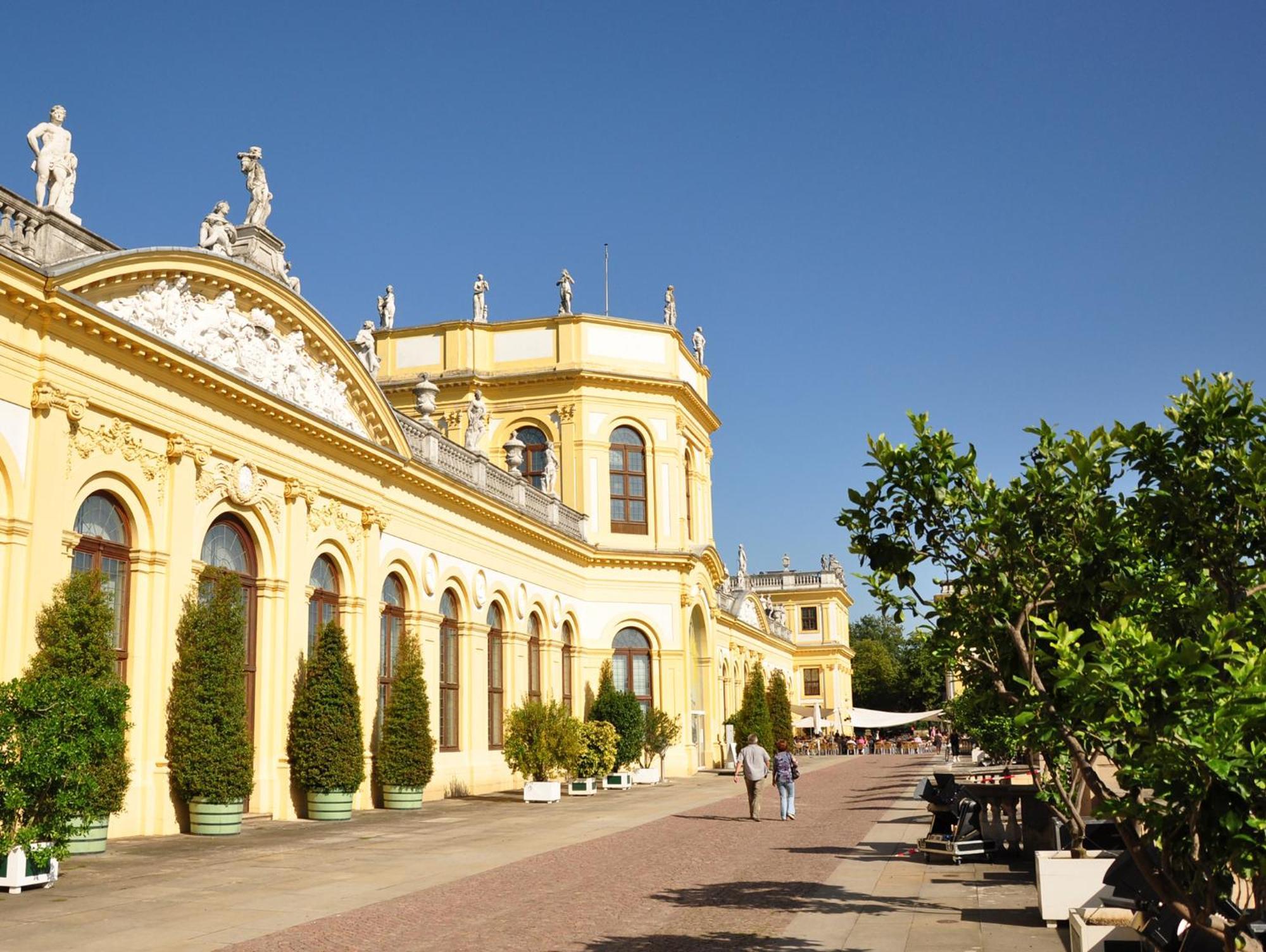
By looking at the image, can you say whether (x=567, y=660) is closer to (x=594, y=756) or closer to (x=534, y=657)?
(x=534, y=657)

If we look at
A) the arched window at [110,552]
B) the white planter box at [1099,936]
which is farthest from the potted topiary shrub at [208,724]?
the white planter box at [1099,936]

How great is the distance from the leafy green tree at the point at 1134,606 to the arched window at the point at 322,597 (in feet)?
45.8

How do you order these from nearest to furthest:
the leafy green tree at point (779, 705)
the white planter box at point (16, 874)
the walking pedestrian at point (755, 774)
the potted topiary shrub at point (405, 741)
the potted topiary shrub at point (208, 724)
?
1. the white planter box at point (16, 874)
2. the potted topiary shrub at point (208, 724)
3. the walking pedestrian at point (755, 774)
4. the potted topiary shrub at point (405, 741)
5. the leafy green tree at point (779, 705)

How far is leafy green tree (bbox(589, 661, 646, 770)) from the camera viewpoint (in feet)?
106

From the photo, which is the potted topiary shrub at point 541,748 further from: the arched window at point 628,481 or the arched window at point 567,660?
the arched window at point 628,481

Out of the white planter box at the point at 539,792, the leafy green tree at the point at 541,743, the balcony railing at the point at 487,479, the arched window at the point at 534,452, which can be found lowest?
the white planter box at the point at 539,792

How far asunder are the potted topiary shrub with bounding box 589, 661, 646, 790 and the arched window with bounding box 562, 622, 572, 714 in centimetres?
365

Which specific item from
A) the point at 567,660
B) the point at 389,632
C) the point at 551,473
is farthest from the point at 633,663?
the point at 389,632

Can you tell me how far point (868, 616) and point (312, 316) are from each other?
406 ft

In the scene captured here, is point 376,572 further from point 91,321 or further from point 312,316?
point 91,321

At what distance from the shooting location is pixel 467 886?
42.3 feet

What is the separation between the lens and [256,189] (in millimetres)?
21953

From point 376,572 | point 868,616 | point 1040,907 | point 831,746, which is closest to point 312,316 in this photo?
→ point 376,572

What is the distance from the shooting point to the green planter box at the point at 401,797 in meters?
23.4
